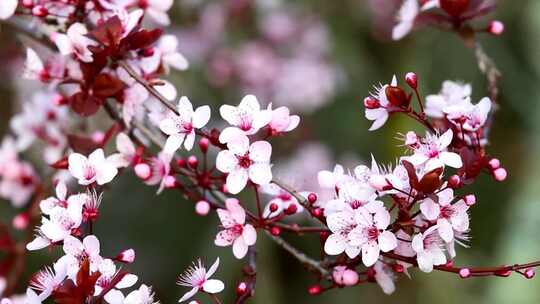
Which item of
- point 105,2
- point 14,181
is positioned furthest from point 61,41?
point 14,181

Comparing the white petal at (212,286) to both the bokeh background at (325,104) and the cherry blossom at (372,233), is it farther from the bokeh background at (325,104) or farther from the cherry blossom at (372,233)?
the bokeh background at (325,104)

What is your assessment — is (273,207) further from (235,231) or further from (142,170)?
(142,170)

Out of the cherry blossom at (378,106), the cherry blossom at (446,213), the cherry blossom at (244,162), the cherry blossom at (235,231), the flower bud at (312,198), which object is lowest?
the cherry blossom at (235,231)

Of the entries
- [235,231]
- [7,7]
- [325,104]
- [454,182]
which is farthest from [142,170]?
[325,104]

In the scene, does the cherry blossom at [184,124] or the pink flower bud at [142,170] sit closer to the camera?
the cherry blossom at [184,124]

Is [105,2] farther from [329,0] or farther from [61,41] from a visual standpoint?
[329,0]

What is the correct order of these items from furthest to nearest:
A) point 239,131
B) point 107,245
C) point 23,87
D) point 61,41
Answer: point 107,245 → point 23,87 → point 61,41 → point 239,131

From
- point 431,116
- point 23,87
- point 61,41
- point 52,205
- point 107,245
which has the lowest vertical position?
point 107,245

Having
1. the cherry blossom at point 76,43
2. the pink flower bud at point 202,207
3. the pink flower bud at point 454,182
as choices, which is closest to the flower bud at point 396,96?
the pink flower bud at point 454,182

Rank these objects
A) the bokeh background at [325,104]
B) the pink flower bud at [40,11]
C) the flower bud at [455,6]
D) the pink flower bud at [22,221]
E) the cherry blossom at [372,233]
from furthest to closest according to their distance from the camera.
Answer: the bokeh background at [325,104]
the pink flower bud at [22,221]
the flower bud at [455,6]
the pink flower bud at [40,11]
the cherry blossom at [372,233]
